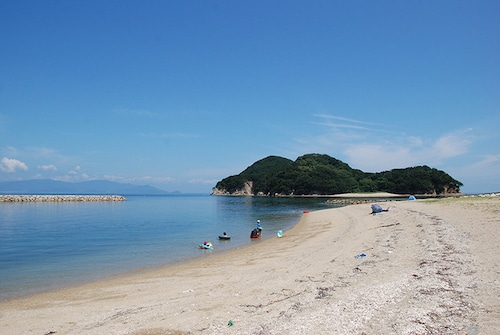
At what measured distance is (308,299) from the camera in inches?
313

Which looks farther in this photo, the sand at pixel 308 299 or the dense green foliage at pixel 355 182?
the dense green foliage at pixel 355 182

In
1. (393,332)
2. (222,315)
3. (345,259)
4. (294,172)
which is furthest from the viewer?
(294,172)

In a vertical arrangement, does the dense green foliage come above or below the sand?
above

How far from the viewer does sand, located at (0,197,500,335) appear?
627cm

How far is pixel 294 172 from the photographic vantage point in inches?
7377

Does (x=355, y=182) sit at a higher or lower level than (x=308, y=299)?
higher

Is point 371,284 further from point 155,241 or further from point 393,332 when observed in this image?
point 155,241

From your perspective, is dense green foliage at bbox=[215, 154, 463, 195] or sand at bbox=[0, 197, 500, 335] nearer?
sand at bbox=[0, 197, 500, 335]

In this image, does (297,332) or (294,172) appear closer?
(297,332)

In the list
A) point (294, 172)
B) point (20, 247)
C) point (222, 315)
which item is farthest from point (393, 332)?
point (294, 172)

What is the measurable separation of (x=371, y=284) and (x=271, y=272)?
14.4 feet

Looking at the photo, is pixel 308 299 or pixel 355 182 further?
pixel 355 182

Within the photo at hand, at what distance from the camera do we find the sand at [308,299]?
247 inches

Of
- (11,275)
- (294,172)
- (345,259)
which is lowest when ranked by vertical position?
(11,275)
